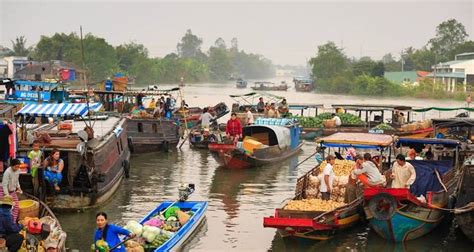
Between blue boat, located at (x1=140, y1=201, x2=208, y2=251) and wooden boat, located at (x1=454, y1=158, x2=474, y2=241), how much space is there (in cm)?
474

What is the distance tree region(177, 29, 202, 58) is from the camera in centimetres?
19025

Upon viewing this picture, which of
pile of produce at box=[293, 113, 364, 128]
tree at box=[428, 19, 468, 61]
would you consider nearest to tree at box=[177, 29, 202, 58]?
tree at box=[428, 19, 468, 61]

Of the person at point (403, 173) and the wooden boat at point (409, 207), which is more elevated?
the person at point (403, 173)

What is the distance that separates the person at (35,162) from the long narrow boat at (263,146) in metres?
6.74

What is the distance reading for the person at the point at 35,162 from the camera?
14448mm

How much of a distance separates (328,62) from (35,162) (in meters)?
83.8

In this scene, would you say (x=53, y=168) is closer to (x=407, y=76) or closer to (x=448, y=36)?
(x=407, y=76)

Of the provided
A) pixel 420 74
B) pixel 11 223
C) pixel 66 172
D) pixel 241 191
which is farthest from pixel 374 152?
pixel 420 74

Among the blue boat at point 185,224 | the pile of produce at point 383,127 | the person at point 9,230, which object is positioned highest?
the person at point 9,230

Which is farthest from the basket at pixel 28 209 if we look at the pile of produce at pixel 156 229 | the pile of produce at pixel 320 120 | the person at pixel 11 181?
the pile of produce at pixel 320 120

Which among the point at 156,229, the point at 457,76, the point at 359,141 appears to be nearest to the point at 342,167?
the point at 359,141

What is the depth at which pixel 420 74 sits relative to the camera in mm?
83688

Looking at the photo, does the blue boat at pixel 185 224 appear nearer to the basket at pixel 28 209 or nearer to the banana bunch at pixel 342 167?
the basket at pixel 28 209

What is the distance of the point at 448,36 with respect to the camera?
105875mm
